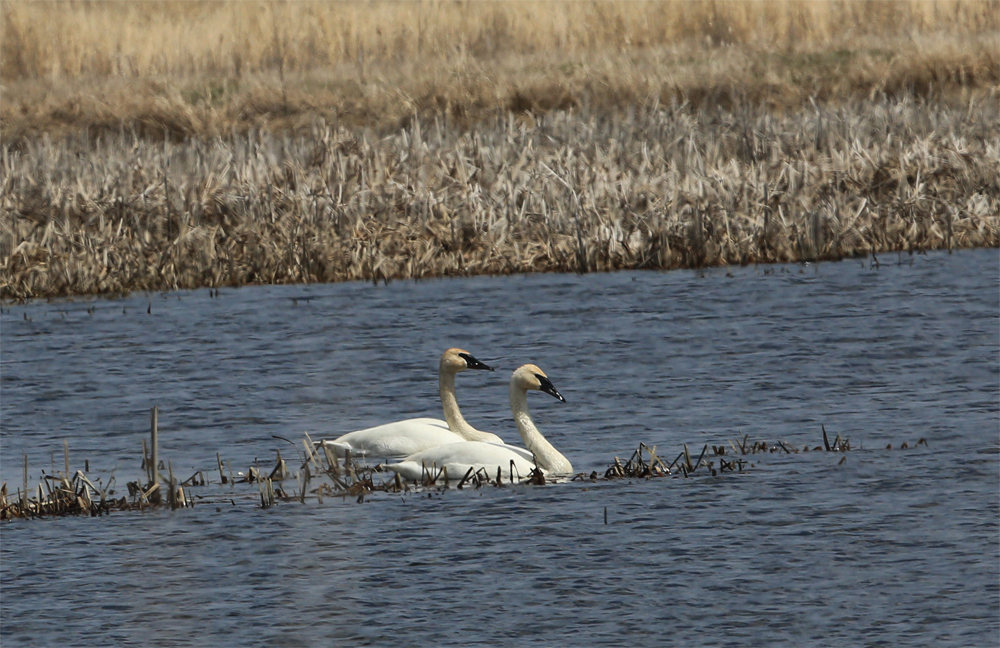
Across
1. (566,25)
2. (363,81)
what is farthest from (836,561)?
(566,25)

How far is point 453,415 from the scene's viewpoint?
11.9 m

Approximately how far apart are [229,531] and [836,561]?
3.39 meters

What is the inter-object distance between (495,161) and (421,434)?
10.3m

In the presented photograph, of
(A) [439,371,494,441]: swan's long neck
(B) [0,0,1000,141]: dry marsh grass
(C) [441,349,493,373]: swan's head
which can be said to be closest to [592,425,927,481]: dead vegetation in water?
(A) [439,371,494,441]: swan's long neck

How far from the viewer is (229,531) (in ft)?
30.9

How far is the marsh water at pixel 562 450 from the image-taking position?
311 inches

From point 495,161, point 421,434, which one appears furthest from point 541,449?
point 495,161

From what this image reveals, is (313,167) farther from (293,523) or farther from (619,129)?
(293,523)

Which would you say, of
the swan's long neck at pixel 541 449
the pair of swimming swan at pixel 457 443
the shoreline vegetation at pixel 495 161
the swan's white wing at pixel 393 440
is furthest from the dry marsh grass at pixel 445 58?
the swan's long neck at pixel 541 449

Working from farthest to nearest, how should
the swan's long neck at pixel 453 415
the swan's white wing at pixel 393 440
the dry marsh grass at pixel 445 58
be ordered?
the dry marsh grass at pixel 445 58 → the swan's long neck at pixel 453 415 → the swan's white wing at pixel 393 440

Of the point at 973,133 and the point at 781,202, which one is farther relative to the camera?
the point at 973,133

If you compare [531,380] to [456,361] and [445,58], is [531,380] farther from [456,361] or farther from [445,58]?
[445,58]

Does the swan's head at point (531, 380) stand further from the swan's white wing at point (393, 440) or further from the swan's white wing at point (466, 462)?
the swan's white wing at point (466, 462)

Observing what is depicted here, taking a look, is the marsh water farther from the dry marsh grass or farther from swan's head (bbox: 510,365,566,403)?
the dry marsh grass
